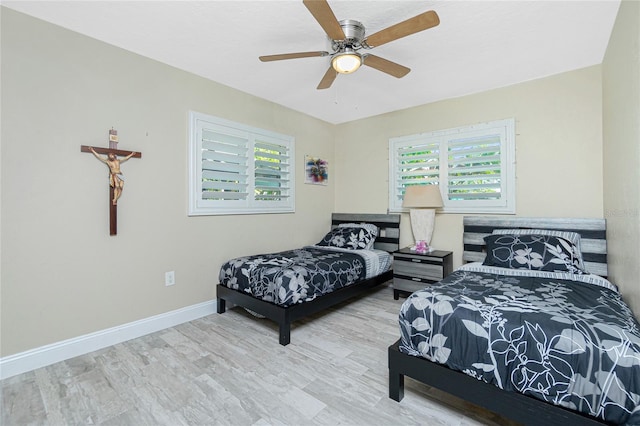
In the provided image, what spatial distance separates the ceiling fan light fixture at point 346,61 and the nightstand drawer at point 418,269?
2.28 metres

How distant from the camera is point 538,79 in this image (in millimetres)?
3115

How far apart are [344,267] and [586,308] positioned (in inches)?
74.1

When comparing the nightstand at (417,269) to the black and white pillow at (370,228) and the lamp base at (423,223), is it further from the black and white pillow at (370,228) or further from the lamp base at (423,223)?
the black and white pillow at (370,228)

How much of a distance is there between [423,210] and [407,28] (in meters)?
2.30

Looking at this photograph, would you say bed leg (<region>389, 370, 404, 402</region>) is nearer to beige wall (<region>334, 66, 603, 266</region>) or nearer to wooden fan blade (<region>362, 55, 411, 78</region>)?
wooden fan blade (<region>362, 55, 411, 78</region>)

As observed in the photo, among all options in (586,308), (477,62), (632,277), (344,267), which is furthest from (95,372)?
(477,62)

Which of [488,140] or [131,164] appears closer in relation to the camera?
[131,164]

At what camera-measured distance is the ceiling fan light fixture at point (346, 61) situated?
209 centimetres

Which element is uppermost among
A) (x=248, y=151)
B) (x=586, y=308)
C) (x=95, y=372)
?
(x=248, y=151)

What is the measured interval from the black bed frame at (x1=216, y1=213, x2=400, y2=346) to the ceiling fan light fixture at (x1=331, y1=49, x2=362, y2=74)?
6.33ft

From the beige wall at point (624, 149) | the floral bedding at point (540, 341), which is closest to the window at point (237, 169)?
the floral bedding at point (540, 341)

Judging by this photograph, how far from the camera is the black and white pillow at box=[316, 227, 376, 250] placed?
390 centimetres

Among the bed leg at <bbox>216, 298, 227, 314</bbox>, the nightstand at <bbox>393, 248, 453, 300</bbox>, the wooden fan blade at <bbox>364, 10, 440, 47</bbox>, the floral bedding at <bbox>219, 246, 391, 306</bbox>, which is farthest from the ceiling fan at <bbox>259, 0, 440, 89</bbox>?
the bed leg at <bbox>216, 298, 227, 314</bbox>

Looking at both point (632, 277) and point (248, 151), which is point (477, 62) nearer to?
point (632, 277)
